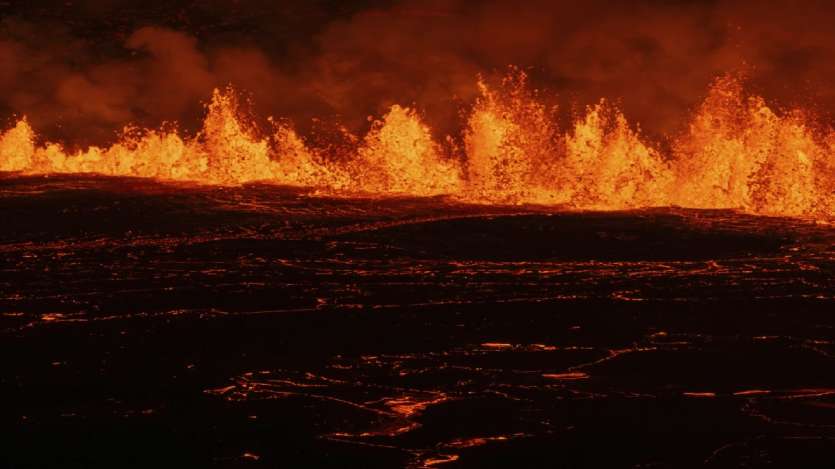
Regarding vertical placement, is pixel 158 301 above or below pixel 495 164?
below

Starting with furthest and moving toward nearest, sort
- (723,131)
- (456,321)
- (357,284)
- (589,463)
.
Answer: (723,131)
(357,284)
(456,321)
(589,463)

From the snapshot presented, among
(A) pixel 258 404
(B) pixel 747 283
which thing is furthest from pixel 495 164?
(A) pixel 258 404

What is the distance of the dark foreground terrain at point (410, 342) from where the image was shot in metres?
5.23

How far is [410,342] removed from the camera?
24.5 ft

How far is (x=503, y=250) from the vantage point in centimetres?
1187

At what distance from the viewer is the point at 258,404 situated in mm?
5879

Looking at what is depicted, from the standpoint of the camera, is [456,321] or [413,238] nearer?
[456,321]

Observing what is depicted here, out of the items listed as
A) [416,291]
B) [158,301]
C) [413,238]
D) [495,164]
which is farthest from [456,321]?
[495,164]

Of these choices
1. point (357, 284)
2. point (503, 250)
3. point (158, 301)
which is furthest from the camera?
point (503, 250)

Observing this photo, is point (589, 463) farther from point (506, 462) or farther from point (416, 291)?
point (416, 291)

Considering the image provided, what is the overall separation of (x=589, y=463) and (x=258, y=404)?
6.15 feet

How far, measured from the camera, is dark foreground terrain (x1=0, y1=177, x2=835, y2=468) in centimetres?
523

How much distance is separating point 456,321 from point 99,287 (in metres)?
3.31

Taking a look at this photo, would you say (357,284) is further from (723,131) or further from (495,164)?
(723,131)
